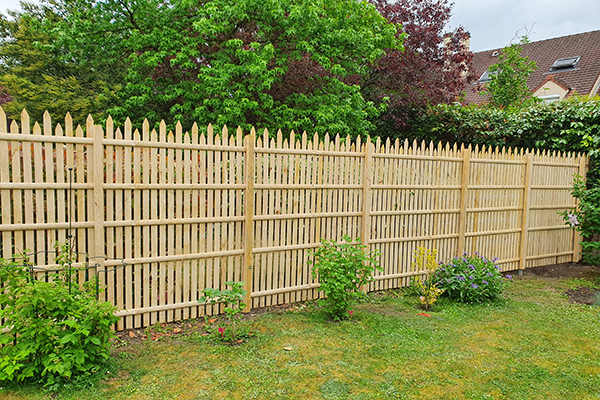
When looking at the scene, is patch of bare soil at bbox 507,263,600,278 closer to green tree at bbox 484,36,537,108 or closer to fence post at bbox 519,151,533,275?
fence post at bbox 519,151,533,275

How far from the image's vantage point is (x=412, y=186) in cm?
625

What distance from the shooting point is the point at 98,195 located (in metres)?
3.95

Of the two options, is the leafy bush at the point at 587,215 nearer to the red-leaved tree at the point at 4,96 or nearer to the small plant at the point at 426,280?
the small plant at the point at 426,280

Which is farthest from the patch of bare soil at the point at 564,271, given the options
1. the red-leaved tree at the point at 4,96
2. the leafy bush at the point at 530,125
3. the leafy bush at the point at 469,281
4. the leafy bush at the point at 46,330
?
the red-leaved tree at the point at 4,96

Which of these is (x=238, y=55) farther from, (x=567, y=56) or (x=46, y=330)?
(x=567, y=56)

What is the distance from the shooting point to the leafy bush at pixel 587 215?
24.6 feet

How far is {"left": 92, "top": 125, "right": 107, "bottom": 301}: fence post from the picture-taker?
3.93 metres

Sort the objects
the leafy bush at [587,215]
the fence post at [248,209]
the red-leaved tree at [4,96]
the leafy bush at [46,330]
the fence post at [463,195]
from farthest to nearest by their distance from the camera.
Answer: the red-leaved tree at [4,96], the leafy bush at [587,215], the fence post at [463,195], the fence post at [248,209], the leafy bush at [46,330]

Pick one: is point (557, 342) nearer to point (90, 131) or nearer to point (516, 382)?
point (516, 382)

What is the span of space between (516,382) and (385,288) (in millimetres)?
2825

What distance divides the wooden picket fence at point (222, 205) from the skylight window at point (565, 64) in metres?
18.2

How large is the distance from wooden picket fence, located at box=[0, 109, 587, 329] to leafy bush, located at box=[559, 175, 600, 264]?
165cm

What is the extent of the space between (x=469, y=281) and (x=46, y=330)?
515cm

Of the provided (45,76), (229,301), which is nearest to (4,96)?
(45,76)
